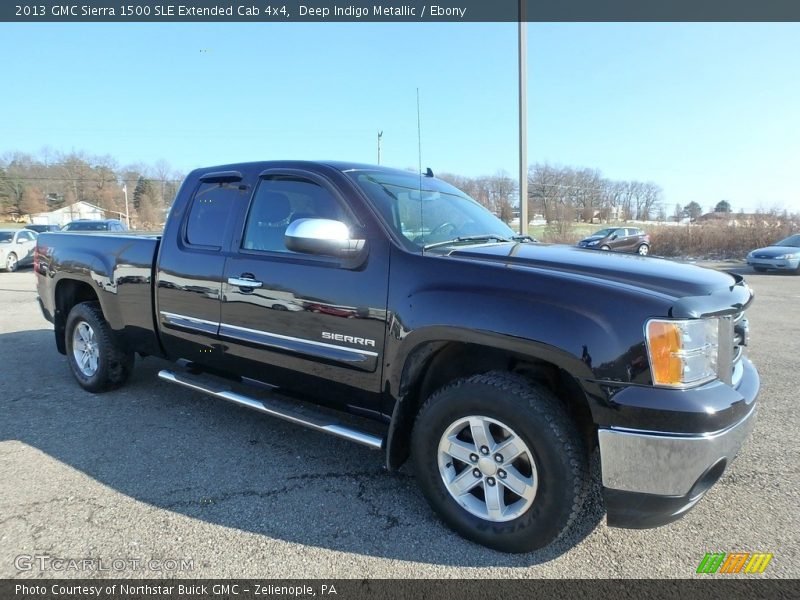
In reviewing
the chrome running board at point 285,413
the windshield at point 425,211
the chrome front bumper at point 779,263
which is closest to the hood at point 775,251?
the chrome front bumper at point 779,263

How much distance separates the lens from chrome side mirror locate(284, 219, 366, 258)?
2.69m

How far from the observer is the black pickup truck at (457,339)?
2.08 meters

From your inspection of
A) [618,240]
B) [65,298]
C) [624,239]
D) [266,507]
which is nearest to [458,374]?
[266,507]

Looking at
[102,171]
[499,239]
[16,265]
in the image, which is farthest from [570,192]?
[102,171]

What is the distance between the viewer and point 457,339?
242 cm

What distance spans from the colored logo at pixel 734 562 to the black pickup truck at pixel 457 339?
428 millimetres

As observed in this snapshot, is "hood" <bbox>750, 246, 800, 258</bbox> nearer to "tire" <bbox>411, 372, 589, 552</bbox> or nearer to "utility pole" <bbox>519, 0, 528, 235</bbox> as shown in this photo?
"utility pole" <bbox>519, 0, 528, 235</bbox>

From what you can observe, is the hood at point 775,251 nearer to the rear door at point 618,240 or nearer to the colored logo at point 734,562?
the rear door at point 618,240

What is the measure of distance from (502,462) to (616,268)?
111 cm

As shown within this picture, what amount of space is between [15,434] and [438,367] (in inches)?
129

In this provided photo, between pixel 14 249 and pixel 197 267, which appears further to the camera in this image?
pixel 14 249

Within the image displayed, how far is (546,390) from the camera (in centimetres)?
236

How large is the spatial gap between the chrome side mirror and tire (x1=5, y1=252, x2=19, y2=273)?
20.4 meters

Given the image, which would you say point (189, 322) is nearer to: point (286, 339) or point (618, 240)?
point (286, 339)
